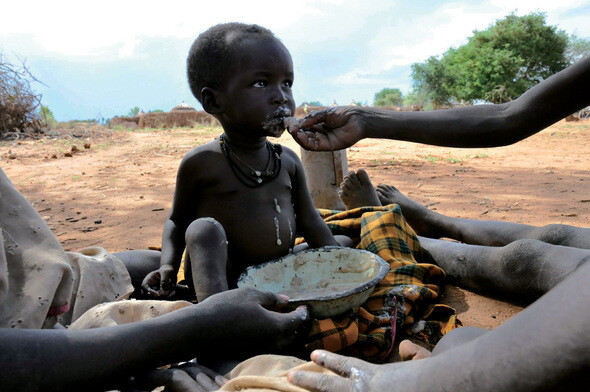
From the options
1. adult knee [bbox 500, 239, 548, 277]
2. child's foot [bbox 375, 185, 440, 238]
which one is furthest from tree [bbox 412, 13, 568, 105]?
adult knee [bbox 500, 239, 548, 277]

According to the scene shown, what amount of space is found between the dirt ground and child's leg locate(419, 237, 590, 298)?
10cm

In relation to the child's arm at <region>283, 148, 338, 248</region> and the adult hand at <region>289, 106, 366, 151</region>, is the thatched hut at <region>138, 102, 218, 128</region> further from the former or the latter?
the adult hand at <region>289, 106, 366, 151</region>

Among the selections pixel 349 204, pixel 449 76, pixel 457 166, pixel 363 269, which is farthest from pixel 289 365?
pixel 449 76

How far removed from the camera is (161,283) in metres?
1.95

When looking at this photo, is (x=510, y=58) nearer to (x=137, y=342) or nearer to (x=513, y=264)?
(x=513, y=264)

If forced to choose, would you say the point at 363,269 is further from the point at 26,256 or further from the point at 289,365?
the point at 26,256

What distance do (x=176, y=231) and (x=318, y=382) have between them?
1.38 m

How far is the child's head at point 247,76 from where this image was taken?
188cm

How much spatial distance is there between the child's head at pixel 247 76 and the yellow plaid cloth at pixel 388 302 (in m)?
0.85

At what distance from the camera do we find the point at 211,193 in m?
1.99

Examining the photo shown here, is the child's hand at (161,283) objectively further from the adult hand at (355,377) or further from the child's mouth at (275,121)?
the adult hand at (355,377)

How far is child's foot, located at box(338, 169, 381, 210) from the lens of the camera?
2904 millimetres

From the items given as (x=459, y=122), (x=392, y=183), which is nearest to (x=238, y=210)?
(x=459, y=122)

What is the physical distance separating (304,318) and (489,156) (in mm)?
6881
